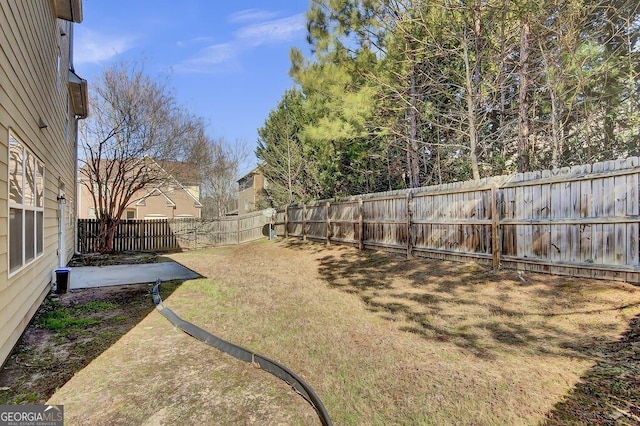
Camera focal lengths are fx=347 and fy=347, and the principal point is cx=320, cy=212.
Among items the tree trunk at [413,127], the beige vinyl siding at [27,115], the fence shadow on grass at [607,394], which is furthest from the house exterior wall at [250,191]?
the fence shadow on grass at [607,394]

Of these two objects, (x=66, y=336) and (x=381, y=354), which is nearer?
(x=381, y=354)

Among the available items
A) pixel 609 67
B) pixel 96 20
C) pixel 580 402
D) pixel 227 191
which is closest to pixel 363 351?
pixel 580 402

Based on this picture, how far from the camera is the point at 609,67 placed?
802 centimetres

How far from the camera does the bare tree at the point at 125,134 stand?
14125 mm

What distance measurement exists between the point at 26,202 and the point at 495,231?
23.0ft

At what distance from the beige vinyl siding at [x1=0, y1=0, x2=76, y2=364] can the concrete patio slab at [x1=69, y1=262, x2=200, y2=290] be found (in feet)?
2.77

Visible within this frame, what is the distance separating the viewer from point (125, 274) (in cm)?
876

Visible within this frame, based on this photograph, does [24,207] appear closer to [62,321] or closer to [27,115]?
[27,115]

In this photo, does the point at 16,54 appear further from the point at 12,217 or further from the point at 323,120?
the point at 323,120

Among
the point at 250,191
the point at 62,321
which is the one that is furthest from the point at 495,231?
the point at 250,191

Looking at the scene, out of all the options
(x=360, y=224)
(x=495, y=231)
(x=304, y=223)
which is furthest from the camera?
(x=304, y=223)

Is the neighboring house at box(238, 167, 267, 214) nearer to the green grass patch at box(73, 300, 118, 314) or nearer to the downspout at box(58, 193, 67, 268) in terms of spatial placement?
the downspout at box(58, 193, 67, 268)

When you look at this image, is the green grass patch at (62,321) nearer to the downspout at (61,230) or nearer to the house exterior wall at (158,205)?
the downspout at (61,230)

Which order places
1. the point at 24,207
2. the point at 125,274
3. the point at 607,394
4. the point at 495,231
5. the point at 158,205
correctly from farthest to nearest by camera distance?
the point at 158,205 < the point at 125,274 < the point at 495,231 < the point at 24,207 < the point at 607,394
